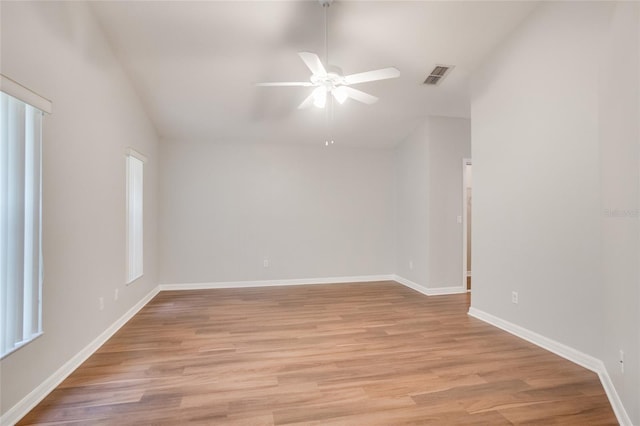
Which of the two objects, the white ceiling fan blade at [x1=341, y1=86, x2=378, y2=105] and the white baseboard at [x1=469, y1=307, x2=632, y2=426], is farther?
the white ceiling fan blade at [x1=341, y1=86, x2=378, y2=105]

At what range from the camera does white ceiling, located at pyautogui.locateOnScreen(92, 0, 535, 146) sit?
114 inches

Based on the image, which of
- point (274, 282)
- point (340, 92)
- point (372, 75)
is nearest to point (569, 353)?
point (372, 75)

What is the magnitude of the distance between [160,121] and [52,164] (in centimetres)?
264

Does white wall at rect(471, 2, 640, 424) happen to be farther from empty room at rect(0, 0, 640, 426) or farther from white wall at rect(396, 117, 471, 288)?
white wall at rect(396, 117, 471, 288)

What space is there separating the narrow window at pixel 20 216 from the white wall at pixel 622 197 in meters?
3.38

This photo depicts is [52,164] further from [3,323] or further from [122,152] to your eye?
[122,152]

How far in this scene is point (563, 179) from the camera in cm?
275

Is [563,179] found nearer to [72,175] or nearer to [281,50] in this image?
[281,50]

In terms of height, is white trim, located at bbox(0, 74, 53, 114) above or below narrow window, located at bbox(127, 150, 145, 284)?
above

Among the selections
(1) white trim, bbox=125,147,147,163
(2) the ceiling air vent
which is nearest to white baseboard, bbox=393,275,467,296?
(2) the ceiling air vent

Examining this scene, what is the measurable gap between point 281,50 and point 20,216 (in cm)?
263

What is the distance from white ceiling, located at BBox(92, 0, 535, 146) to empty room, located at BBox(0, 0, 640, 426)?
26 mm

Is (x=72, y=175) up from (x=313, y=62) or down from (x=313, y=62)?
down

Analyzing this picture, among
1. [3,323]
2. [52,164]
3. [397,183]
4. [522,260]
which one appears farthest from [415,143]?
[3,323]
